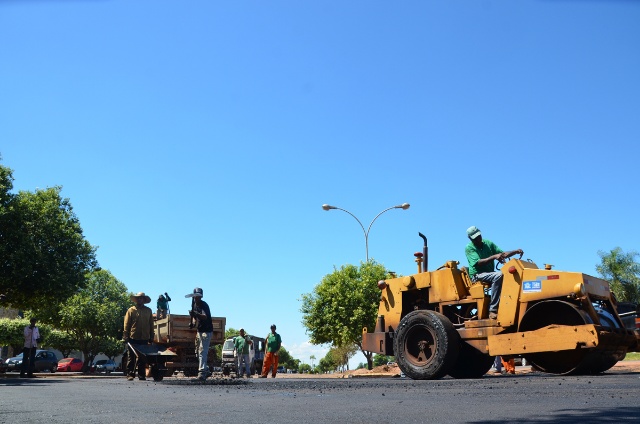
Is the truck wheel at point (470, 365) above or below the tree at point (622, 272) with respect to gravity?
below

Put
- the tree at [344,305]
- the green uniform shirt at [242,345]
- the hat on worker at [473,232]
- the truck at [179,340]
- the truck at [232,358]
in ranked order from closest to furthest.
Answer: the hat on worker at [473,232] → the truck at [179,340] → the green uniform shirt at [242,345] → the truck at [232,358] → the tree at [344,305]

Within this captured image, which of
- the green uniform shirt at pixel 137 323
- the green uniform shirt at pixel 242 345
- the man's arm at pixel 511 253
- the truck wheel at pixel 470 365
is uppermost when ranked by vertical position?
the man's arm at pixel 511 253

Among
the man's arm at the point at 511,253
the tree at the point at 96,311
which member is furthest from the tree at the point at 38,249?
the tree at the point at 96,311

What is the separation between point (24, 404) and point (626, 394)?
607 cm

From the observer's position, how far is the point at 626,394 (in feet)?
20.6

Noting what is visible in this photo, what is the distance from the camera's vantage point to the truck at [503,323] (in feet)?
31.7

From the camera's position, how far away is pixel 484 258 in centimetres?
1110

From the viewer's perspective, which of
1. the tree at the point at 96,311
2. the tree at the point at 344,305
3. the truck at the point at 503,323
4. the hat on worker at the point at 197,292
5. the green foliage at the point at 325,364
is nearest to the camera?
the truck at the point at 503,323

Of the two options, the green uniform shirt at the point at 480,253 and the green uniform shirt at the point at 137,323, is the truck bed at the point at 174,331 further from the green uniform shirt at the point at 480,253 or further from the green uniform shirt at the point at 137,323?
the green uniform shirt at the point at 480,253

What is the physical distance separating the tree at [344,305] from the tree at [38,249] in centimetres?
1466

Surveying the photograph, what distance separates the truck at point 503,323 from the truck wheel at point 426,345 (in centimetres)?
2

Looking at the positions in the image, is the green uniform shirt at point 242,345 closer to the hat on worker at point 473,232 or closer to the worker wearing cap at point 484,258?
the worker wearing cap at point 484,258

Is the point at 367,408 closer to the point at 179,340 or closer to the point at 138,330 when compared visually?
the point at 138,330

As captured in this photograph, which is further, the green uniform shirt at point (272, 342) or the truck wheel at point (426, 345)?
the green uniform shirt at point (272, 342)
